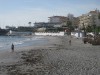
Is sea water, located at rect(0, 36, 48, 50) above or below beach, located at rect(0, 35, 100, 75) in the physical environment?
below

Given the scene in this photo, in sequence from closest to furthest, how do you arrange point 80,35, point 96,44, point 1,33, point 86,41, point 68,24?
point 96,44
point 86,41
point 80,35
point 68,24
point 1,33

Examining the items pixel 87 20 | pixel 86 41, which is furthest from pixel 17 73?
pixel 87 20

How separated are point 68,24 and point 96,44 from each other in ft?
360

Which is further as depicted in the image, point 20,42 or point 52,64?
point 20,42

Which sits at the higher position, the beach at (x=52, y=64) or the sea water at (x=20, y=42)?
the beach at (x=52, y=64)

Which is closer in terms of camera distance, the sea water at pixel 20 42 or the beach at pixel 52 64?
the beach at pixel 52 64

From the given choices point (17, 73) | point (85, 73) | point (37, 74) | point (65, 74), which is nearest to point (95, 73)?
point (85, 73)

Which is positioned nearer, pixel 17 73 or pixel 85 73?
pixel 85 73

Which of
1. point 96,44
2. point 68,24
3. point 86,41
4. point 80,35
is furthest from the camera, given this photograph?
point 68,24

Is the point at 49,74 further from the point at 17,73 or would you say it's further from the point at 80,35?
the point at 80,35

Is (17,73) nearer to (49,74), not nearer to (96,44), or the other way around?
(49,74)

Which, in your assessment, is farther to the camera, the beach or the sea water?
the sea water

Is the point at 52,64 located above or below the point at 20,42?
above

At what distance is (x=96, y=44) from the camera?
4828cm
